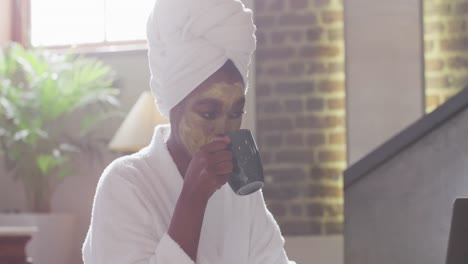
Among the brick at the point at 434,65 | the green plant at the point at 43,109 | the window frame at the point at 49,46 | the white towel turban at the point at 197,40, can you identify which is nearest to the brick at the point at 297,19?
the brick at the point at 434,65

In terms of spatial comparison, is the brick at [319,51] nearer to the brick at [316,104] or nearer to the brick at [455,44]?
the brick at [316,104]

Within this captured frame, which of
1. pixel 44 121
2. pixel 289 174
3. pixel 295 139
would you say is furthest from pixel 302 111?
pixel 44 121

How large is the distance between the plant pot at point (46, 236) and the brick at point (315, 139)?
185 cm

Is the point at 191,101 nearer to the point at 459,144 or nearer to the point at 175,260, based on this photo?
the point at 175,260

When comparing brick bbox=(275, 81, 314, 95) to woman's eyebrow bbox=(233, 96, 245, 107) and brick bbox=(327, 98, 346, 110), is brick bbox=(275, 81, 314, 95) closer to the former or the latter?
brick bbox=(327, 98, 346, 110)

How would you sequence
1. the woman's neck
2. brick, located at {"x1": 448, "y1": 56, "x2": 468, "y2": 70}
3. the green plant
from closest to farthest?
1. the woman's neck
2. brick, located at {"x1": 448, "y1": 56, "x2": 468, "y2": 70}
3. the green plant

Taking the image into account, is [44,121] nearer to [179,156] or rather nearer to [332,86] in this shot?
[332,86]

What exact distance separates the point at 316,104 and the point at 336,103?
11cm

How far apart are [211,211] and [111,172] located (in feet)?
0.47

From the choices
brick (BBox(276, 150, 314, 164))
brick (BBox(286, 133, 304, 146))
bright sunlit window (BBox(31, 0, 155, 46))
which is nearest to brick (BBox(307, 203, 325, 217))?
brick (BBox(276, 150, 314, 164))

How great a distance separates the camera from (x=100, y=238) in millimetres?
1029

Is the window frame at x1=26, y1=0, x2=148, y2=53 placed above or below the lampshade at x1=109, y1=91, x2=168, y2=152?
above

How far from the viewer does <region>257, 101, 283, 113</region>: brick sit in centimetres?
509

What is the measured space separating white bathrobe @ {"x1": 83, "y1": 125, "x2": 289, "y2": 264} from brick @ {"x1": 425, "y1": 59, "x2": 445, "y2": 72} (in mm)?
3762
